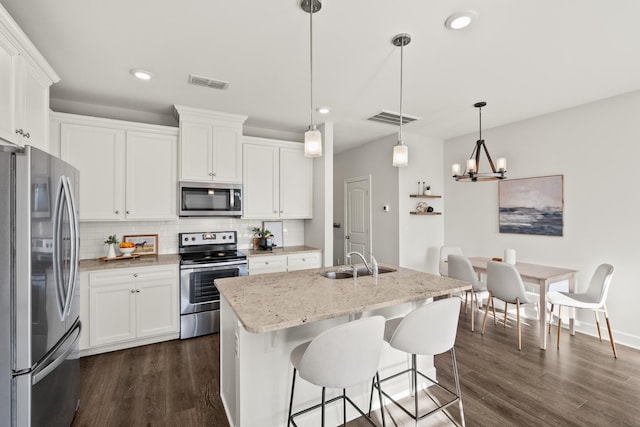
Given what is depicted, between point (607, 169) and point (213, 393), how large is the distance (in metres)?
4.43

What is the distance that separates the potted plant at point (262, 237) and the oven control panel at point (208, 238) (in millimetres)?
304

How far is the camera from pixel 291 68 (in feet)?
8.55

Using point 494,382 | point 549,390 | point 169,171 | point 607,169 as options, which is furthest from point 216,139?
point 607,169

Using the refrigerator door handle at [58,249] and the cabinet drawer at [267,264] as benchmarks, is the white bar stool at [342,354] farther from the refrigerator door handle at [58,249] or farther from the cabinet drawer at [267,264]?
the cabinet drawer at [267,264]

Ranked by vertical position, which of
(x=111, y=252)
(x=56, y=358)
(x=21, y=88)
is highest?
(x=21, y=88)

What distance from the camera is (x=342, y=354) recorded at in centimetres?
142

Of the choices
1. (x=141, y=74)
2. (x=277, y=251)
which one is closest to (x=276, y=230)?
(x=277, y=251)

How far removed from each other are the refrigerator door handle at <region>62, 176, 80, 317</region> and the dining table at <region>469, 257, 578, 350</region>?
12.9 feet

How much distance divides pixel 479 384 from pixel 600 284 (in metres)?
1.81

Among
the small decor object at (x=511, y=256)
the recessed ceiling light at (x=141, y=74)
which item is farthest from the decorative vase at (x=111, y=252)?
the small decor object at (x=511, y=256)

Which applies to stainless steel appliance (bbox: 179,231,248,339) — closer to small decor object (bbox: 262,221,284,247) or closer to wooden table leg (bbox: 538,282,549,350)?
small decor object (bbox: 262,221,284,247)

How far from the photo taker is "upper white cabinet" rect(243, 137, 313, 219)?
399 cm

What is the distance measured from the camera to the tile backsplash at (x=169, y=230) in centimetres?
337

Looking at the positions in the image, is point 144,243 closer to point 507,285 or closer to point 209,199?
point 209,199
